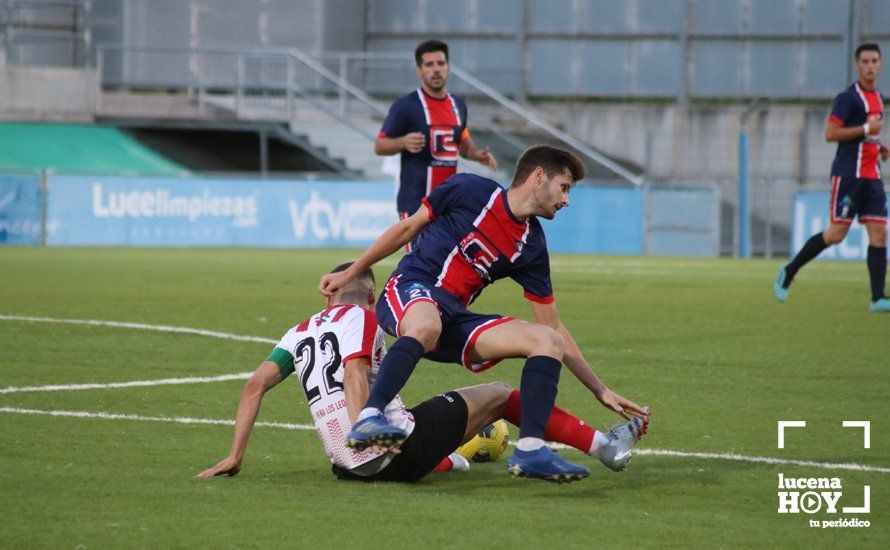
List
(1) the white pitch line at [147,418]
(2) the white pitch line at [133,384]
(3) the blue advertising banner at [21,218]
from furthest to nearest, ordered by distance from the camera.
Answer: (3) the blue advertising banner at [21,218], (2) the white pitch line at [133,384], (1) the white pitch line at [147,418]

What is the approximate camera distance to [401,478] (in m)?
6.20

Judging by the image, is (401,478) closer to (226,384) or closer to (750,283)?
(226,384)

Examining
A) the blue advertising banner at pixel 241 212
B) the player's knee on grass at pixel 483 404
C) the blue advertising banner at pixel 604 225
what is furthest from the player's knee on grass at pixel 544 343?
the blue advertising banner at pixel 604 225

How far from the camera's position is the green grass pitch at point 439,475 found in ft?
17.1

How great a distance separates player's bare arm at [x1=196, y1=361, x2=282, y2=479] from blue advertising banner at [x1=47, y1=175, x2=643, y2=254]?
75.4ft

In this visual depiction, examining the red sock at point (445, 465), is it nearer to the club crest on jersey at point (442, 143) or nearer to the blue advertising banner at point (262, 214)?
the club crest on jersey at point (442, 143)

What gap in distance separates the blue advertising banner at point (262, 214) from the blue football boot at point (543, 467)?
23358 millimetres

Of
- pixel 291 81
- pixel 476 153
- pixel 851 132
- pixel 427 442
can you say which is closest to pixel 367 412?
pixel 427 442

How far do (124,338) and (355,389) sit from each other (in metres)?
5.74

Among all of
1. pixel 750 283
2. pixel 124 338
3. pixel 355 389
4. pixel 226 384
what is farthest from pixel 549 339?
pixel 750 283

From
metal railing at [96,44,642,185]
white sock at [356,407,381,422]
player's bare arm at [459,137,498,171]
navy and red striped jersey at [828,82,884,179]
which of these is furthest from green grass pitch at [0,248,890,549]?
metal railing at [96,44,642,185]

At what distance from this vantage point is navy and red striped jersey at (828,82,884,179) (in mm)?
14102

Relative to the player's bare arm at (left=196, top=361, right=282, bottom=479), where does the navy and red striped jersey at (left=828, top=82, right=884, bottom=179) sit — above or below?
above

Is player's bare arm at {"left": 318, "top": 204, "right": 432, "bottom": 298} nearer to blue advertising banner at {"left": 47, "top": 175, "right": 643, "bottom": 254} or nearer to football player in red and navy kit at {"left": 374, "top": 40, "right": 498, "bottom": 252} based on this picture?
football player in red and navy kit at {"left": 374, "top": 40, "right": 498, "bottom": 252}
